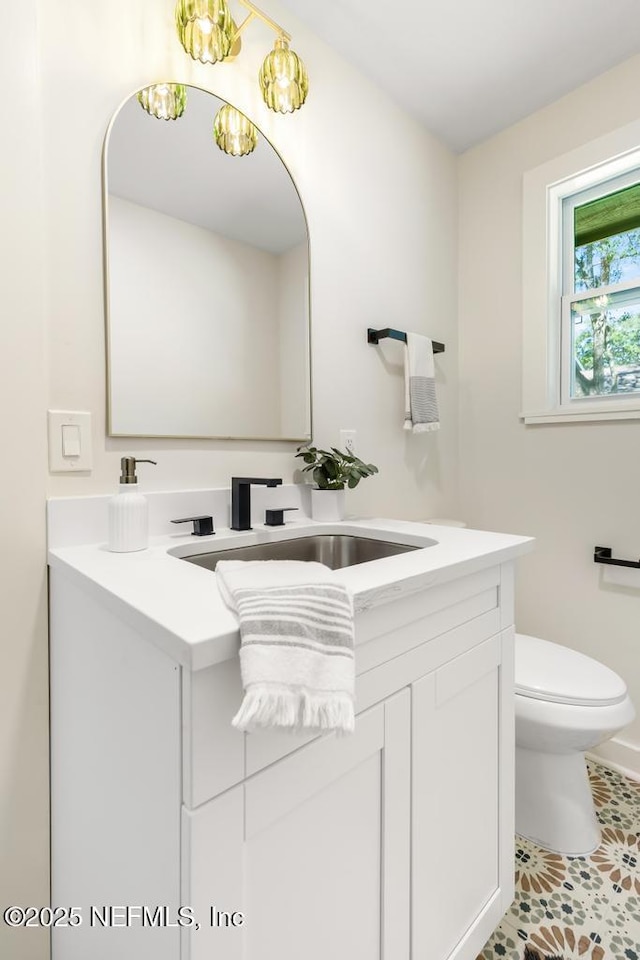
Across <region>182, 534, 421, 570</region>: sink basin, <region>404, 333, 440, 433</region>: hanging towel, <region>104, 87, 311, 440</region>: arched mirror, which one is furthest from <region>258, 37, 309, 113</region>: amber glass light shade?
<region>182, 534, 421, 570</region>: sink basin

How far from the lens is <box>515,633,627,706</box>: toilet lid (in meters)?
1.21

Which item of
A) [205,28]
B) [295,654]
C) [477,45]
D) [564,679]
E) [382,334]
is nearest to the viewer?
[295,654]

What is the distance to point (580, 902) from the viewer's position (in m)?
1.14

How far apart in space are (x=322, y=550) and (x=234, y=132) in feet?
3.66

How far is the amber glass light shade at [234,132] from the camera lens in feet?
3.93

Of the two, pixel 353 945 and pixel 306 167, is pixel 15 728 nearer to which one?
pixel 353 945

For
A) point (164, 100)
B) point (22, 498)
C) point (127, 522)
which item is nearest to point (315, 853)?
point (127, 522)

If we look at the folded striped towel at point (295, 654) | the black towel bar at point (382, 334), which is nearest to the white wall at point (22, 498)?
the folded striped towel at point (295, 654)

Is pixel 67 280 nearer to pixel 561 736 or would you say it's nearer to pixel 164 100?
pixel 164 100

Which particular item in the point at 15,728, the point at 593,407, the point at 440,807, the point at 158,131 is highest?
the point at 158,131

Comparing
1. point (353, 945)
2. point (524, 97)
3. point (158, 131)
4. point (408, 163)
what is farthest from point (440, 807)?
point (524, 97)

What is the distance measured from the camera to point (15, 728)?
0.90 m

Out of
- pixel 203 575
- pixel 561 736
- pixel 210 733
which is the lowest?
pixel 561 736

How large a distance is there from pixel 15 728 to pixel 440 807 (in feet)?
2.66
